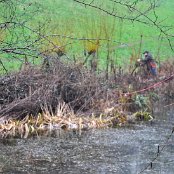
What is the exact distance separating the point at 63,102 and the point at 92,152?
13.2 ft

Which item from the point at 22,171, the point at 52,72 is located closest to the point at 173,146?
the point at 22,171

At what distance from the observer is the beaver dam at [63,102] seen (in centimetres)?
1518

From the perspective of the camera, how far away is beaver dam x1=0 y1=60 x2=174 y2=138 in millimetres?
15180

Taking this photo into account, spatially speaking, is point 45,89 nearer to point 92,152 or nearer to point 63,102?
point 63,102

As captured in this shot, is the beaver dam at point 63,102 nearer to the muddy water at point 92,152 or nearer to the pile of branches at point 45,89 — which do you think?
the pile of branches at point 45,89

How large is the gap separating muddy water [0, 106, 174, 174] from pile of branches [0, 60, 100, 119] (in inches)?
62.9

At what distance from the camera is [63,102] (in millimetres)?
16328

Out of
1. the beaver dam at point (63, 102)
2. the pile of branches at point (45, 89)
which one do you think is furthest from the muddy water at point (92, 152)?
the pile of branches at point (45, 89)

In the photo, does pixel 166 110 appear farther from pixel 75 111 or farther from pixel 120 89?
pixel 75 111

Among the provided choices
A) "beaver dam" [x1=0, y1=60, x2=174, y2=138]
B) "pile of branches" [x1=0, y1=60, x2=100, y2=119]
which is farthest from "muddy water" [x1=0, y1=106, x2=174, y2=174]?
"pile of branches" [x1=0, y1=60, x2=100, y2=119]

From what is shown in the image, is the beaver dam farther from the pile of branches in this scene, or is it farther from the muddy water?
the muddy water

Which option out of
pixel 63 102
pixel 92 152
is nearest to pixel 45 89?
pixel 63 102

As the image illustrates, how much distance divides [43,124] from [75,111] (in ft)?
5.18

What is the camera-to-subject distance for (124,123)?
16047 millimetres
